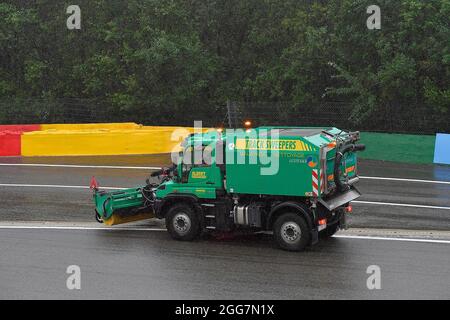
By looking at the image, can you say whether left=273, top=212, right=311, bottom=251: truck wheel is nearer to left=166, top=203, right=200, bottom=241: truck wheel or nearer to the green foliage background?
left=166, top=203, right=200, bottom=241: truck wheel

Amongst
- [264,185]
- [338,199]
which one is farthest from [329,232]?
[264,185]

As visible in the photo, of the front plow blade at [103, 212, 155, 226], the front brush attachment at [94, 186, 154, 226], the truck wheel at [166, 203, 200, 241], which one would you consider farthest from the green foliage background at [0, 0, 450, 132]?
the truck wheel at [166, 203, 200, 241]

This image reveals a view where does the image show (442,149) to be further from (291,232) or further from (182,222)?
(182,222)

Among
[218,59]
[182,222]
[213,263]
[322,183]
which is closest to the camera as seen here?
[213,263]

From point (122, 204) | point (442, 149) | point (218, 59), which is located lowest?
point (122, 204)

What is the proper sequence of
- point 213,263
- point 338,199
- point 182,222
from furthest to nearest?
point 182,222 < point 338,199 < point 213,263

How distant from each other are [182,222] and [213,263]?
1.68 metres

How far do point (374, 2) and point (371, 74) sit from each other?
3.10 metres

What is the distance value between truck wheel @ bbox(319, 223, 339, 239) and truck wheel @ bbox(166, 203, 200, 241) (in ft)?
8.44

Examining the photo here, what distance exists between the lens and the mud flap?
11.9 m

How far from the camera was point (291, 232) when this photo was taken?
1208cm

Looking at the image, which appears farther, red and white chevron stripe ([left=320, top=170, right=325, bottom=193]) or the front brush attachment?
the front brush attachment

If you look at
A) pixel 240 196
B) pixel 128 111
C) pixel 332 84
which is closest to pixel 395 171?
pixel 332 84

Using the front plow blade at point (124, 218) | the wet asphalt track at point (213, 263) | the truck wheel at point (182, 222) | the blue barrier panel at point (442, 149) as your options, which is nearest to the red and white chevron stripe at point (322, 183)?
the wet asphalt track at point (213, 263)
